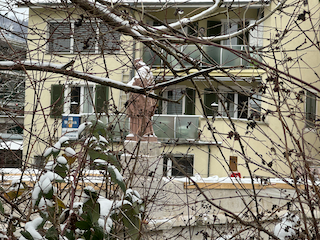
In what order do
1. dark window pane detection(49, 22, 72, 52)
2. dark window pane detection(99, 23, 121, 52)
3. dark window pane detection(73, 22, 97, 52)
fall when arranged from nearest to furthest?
1. dark window pane detection(73, 22, 97, 52)
2. dark window pane detection(99, 23, 121, 52)
3. dark window pane detection(49, 22, 72, 52)

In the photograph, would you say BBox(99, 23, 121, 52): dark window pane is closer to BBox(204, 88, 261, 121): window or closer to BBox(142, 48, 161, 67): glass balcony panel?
BBox(142, 48, 161, 67): glass balcony panel

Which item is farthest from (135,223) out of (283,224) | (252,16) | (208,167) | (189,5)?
(252,16)

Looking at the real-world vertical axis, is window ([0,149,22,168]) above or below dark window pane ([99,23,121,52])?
below

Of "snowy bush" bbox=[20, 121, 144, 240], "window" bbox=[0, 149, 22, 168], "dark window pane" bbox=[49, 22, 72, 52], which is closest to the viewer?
"snowy bush" bbox=[20, 121, 144, 240]

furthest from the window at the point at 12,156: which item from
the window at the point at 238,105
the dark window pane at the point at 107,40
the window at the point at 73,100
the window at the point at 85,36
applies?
the window at the point at 238,105

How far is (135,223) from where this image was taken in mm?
2631

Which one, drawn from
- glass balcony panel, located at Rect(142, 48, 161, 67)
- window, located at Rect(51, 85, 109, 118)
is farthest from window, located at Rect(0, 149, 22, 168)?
glass balcony panel, located at Rect(142, 48, 161, 67)

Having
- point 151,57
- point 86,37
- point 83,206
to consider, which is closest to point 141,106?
point 151,57

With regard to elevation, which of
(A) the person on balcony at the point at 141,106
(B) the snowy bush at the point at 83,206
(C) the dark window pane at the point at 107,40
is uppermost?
(C) the dark window pane at the point at 107,40

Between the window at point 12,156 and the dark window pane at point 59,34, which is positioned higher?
the dark window pane at point 59,34

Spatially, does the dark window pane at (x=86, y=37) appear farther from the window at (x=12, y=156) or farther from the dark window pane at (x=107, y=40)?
the window at (x=12, y=156)

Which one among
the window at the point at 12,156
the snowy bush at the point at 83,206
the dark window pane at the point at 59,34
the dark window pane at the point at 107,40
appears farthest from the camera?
the window at the point at 12,156

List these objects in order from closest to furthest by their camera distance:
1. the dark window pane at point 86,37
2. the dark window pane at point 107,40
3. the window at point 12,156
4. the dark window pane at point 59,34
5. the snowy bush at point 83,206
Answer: the snowy bush at point 83,206, the dark window pane at point 86,37, the dark window pane at point 107,40, the dark window pane at point 59,34, the window at point 12,156

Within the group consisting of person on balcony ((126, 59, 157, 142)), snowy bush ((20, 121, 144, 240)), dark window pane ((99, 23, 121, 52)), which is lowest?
snowy bush ((20, 121, 144, 240))
